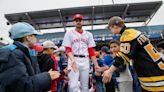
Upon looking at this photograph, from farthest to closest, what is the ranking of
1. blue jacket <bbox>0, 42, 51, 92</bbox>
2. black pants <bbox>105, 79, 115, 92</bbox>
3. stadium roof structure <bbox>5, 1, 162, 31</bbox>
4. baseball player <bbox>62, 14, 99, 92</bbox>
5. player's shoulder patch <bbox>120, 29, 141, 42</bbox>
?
stadium roof structure <bbox>5, 1, 162, 31</bbox> → black pants <bbox>105, 79, 115, 92</bbox> → baseball player <bbox>62, 14, 99, 92</bbox> → player's shoulder patch <bbox>120, 29, 141, 42</bbox> → blue jacket <bbox>0, 42, 51, 92</bbox>

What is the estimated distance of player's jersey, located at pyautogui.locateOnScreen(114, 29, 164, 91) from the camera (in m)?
4.30

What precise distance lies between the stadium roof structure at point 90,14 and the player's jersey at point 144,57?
10.5 metres

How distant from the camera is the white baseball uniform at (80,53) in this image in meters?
6.18

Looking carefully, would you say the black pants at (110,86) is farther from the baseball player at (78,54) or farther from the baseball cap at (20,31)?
the baseball cap at (20,31)

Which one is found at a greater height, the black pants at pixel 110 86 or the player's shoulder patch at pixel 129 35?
the player's shoulder patch at pixel 129 35

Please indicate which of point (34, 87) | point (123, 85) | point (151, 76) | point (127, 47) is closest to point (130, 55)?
point (127, 47)

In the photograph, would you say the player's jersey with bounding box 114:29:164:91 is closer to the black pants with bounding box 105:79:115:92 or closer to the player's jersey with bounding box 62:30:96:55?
the player's jersey with bounding box 62:30:96:55

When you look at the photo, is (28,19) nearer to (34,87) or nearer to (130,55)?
(130,55)

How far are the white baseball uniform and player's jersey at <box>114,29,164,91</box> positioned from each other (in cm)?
198

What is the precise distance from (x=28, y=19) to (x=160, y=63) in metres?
11.8

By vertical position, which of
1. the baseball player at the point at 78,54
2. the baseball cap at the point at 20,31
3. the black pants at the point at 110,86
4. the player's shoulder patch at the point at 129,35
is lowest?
the black pants at the point at 110,86

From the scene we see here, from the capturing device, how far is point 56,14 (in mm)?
15484

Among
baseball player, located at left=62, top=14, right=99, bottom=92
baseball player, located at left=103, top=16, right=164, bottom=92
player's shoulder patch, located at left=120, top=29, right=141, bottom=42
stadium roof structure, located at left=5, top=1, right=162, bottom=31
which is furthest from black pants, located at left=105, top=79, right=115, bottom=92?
stadium roof structure, located at left=5, top=1, right=162, bottom=31

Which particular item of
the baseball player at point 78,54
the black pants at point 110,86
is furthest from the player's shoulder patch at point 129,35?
the black pants at point 110,86
